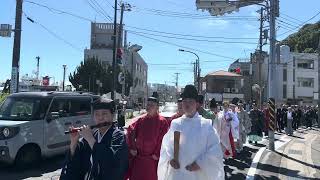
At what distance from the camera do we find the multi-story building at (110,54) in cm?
8706


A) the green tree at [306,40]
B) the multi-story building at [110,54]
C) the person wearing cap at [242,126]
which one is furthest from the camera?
the green tree at [306,40]

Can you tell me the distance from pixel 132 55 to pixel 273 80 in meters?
69.7

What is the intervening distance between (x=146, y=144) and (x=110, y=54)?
84175 millimetres

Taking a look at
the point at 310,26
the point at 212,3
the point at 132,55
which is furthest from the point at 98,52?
the point at 212,3

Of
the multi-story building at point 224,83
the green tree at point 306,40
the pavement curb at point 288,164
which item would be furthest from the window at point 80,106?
the green tree at point 306,40

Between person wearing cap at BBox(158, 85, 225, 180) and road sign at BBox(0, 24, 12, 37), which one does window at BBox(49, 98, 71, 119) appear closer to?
person wearing cap at BBox(158, 85, 225, 180)

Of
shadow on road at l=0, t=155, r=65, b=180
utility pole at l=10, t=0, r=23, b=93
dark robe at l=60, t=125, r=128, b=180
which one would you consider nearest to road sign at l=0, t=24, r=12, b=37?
utility pole at l=10, t=0, r=23, b=93

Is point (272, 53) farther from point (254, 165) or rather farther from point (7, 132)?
point (7, 132)

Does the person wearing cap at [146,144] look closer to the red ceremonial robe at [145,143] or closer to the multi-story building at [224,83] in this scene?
the red ceremonial robe at [145,143]

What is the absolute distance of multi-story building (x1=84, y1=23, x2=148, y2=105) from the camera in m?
87.1

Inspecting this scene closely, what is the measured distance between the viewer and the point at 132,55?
87562 mm

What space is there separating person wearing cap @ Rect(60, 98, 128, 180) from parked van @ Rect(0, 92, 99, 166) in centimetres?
795

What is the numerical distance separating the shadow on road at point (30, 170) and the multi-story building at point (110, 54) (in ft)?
213

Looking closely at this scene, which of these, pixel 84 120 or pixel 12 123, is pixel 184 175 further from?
A: pixel 84 120
